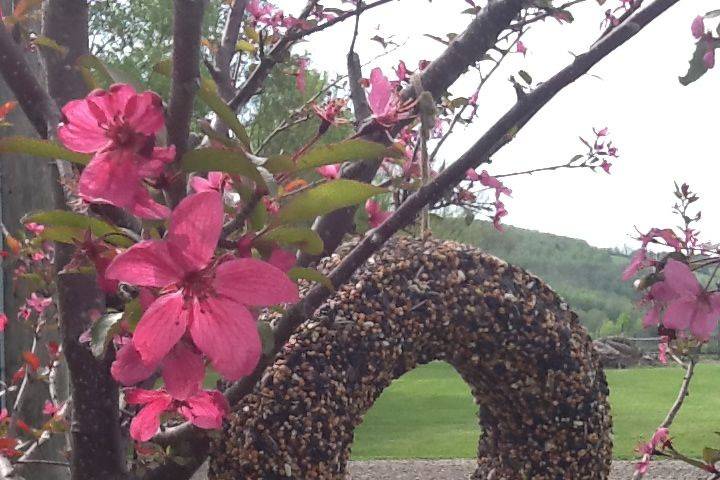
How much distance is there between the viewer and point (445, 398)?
7.36 m

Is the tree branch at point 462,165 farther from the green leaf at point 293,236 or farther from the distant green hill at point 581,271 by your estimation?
the distant green hill at point 581,271

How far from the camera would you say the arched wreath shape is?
1584mm

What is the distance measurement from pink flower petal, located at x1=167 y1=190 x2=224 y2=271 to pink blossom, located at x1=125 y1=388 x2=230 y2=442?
0.80 ft

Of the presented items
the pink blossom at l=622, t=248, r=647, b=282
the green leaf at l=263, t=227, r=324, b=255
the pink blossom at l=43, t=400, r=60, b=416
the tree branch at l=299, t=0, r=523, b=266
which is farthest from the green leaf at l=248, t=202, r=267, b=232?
the pink blossom at l=43, t=400, r=60, b=416

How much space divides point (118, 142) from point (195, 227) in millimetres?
68

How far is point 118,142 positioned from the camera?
44cm

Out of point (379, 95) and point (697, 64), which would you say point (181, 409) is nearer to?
point (379, 95)

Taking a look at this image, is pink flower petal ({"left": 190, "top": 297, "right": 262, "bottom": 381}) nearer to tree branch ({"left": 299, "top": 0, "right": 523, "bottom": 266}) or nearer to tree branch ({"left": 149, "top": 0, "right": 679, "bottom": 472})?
tree branch ({"left": 149, "top": 0, "right": 679, "bottom": 472})

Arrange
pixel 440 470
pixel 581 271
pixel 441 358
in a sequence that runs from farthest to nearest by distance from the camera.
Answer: pixel 581 271, pixel 440 470, pixel 441 358

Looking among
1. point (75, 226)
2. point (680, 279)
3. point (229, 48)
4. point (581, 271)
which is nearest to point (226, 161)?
point (75, 226)

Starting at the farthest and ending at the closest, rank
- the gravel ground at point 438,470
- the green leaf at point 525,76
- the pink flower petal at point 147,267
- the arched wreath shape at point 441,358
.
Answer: the gravel ground at point 438,470, the arched wreath shape at point 441,358, the green leaf at point 525,76, the pink flower petal at point 147,267

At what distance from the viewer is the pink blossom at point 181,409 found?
2.16ft

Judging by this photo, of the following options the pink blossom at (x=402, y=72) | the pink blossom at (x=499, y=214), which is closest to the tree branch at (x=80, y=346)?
the pink blossom at (x=402, y=72)

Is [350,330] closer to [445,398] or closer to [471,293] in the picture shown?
[471,293]
